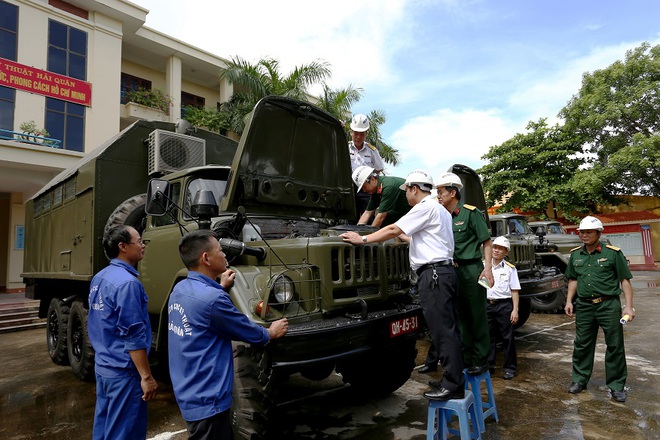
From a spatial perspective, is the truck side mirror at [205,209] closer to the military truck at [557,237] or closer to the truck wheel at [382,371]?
the truck wheel at [382,371]

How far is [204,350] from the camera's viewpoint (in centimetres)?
202

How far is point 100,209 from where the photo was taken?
193 inches

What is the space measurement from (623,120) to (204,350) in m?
26.6

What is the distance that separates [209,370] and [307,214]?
2383 millimetres

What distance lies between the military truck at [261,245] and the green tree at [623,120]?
70.9ft

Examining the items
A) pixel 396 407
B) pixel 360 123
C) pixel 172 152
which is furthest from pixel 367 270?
pixel 172 152

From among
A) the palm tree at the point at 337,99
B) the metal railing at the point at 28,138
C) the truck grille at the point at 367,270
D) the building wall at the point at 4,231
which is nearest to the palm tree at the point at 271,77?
the palm tree at the point at 337,99

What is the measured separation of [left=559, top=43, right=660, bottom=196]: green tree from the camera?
69.0ft

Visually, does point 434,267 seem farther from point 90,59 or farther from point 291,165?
point 90,59

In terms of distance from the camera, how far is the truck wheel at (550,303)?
345 inches

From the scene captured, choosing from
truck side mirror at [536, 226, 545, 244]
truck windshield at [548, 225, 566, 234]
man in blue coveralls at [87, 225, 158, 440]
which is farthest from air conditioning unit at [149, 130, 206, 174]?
truck windshield at [548, 225, 566, 234]

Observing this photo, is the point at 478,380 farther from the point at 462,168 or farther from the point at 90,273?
the point at 90,273

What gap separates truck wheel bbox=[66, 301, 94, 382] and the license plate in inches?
148

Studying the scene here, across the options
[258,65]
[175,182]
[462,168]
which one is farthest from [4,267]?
[462,168]
